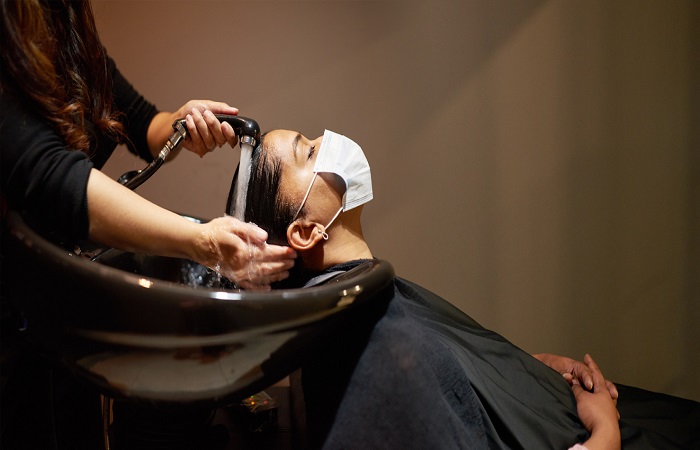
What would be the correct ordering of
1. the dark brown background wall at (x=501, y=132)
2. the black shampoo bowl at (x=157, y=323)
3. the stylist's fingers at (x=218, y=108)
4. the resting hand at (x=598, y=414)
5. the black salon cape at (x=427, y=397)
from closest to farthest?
the black shampoo bowl at (x=157, y=323) < the black salon cape at (x=427, y=397) < the resting hand at (x=598, y=414) < the stylist's fingers at (x=218, y=108) < the dark brown background wall at (x=501, y=132)

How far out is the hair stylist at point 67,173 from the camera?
0.89m

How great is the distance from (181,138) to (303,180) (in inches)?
11.5

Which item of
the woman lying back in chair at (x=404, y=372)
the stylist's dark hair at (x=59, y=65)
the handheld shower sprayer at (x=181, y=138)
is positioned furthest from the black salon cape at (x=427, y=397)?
the stylist's dark hair at (x=59, y=65)

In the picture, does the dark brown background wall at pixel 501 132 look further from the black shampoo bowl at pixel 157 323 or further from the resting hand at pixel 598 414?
the black shampoo bowl at pixel 157 323

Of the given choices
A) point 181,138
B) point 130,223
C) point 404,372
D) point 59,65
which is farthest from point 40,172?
point 404,372

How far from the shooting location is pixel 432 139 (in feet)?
6.82

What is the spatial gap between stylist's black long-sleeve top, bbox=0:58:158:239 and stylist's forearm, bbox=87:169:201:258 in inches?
0.7

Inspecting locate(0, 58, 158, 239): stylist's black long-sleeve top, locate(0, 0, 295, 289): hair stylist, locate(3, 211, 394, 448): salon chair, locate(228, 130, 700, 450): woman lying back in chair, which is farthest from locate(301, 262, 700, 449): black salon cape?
locate(0, 58, 158, 239): stylist's black long-sleeve top

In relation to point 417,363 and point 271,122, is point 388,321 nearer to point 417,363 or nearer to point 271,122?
point 417,363

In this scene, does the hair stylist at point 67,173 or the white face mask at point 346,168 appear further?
the white face mask at point 346,168

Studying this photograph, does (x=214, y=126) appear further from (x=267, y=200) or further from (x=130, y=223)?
(x=130, y=223)

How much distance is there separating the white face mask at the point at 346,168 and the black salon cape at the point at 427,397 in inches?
6.5

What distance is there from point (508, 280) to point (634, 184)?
605 mm

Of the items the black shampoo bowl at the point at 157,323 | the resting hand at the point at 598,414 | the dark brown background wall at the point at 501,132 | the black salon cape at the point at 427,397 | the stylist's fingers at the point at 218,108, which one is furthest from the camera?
the dark brown background wall at the point at 501,132
